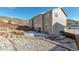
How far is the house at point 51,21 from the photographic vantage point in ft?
14.9

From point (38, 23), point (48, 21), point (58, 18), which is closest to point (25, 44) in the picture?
point (38, 23)

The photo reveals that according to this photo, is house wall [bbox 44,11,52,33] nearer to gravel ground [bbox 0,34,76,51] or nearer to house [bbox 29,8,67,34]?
house [bbox 29,8,67,34]

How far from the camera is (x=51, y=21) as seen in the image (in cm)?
457

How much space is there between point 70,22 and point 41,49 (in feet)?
2.29

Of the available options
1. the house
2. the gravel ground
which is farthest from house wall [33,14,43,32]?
the gravel ground

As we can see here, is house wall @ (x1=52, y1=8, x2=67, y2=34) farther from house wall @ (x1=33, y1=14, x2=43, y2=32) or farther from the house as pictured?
house wall @ (x1=33, y1=14, x2=43, y2=32)

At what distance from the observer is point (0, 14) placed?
4504 mm

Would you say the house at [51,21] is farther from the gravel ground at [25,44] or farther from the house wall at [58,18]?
the gravel ground at [25,44]

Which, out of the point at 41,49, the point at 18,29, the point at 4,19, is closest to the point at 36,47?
the point at 41,49

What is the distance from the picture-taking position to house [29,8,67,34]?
179 inches

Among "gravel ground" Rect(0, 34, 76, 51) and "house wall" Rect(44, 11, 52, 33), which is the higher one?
"house wall" Rect(44, 11, 52, 33)

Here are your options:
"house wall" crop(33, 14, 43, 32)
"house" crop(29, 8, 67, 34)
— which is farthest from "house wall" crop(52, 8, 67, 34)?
"house wall" crop(33, 14, 43, 32)

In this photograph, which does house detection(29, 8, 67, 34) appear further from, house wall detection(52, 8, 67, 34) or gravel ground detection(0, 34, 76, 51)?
gravel ground detection(0, 34, 76, 51)

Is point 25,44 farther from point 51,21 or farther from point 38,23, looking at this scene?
point 51,21
